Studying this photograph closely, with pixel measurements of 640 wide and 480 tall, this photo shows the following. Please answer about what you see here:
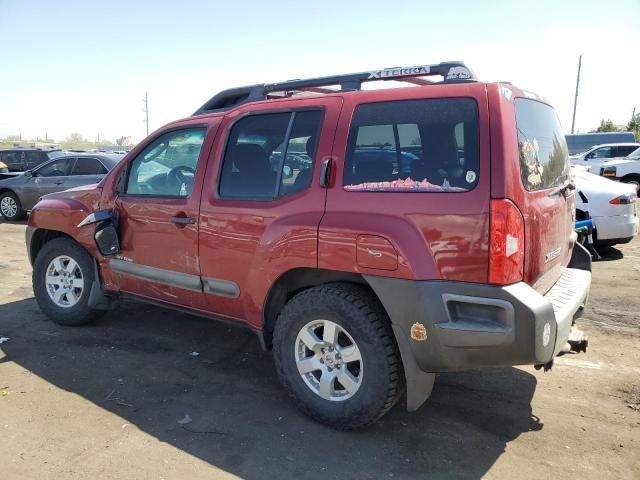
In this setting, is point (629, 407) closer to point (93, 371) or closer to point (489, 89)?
point (489, 89)

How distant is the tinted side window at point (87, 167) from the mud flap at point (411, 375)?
10.3m

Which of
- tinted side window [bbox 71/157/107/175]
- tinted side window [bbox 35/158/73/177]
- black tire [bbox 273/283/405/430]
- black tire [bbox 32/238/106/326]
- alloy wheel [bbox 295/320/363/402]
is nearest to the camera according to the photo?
black tire [bbox 273/283/405/430]

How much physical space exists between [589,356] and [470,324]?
87.9 inches

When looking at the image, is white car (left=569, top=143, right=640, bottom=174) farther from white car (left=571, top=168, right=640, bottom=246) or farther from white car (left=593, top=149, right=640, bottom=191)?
white car (left=571, top=168, right=640, bottom=246)

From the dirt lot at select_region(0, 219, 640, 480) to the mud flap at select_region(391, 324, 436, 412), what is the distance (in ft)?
1.06

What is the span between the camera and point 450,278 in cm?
268

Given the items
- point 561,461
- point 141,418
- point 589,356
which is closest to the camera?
point 561,461

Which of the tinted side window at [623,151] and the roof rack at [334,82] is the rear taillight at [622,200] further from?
the tinted side window at [623,151]

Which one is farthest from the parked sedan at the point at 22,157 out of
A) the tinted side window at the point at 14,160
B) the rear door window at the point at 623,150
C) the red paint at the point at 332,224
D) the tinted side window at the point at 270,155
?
the rear door window at the point at 623,150

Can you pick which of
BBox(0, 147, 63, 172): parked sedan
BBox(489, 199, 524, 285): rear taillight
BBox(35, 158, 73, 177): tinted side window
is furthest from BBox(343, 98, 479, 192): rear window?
BBox(0, 147, 63, 172): parked sedan

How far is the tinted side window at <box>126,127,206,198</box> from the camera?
3.95 metres

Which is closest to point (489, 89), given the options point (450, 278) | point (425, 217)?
point (425, 217)

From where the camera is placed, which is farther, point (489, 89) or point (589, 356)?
point (589, 356)

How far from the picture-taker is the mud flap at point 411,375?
9.38 ft
